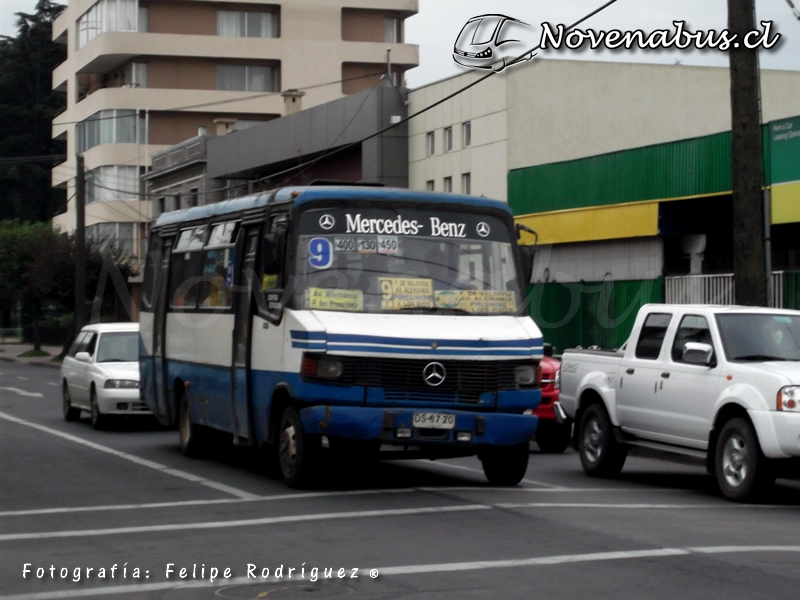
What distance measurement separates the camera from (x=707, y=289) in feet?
80.0

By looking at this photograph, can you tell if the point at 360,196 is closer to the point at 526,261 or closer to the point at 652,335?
the point at 526,261

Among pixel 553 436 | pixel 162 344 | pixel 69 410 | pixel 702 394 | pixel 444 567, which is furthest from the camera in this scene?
pixel 69 410

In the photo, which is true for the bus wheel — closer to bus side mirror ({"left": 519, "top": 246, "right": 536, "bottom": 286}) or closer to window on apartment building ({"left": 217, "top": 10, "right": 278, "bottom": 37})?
bus side mirror ({"left": 519, "top": 246, "right": 536, "bottom": 286})

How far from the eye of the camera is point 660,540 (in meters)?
9.34

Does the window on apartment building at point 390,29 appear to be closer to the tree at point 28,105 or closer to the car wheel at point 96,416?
the tree at point 28,105

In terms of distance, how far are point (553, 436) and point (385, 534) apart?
8.59 metres

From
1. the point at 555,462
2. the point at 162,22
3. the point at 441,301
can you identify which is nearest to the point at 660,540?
the point at 441,301

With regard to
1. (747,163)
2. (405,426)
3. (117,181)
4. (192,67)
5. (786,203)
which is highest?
(192,67)

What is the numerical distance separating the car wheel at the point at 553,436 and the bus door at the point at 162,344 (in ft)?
16.9

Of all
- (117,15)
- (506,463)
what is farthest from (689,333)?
(117,15)

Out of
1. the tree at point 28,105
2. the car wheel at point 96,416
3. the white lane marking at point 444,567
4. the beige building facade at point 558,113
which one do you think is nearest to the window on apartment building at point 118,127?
the tree at point 28,105

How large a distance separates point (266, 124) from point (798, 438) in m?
37.0

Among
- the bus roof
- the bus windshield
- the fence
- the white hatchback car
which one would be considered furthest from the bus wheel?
the fence

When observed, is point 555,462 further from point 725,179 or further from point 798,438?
point 725,179
